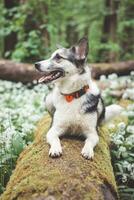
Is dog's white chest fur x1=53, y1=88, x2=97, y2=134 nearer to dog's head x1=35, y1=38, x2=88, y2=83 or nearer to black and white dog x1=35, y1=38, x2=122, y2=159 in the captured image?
black and white dog x1=35, y1=38, x2=122, y2=159

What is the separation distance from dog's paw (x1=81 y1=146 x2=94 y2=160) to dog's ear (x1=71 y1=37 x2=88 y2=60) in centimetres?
109

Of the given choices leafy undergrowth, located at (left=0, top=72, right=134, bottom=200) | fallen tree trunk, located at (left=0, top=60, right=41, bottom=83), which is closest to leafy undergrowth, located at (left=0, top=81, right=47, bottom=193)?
leafy undergrowth, located at (left=0, top=72, right=134, bottom=200)

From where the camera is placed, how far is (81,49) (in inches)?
212

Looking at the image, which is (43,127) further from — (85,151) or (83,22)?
(83,22)

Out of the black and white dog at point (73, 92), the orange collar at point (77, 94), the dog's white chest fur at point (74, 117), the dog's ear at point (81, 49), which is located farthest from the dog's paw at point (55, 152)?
the dog's ear at point (81, 49)

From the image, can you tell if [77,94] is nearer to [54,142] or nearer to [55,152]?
[54,142]

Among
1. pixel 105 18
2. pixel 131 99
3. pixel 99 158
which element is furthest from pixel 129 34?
pixel 99 158

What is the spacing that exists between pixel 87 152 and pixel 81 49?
4.03ft

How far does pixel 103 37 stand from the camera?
57.6 ft

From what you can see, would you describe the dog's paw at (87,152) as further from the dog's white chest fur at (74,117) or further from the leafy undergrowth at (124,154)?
the leafy undergrowth at (124,154)

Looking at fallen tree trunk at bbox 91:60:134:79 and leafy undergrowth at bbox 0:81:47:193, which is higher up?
fallen tree trunk at bbox 91:60:134:79

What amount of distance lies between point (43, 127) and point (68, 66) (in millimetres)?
1594

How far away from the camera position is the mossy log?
4.01 meters

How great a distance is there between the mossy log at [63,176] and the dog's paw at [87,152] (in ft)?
0.17
